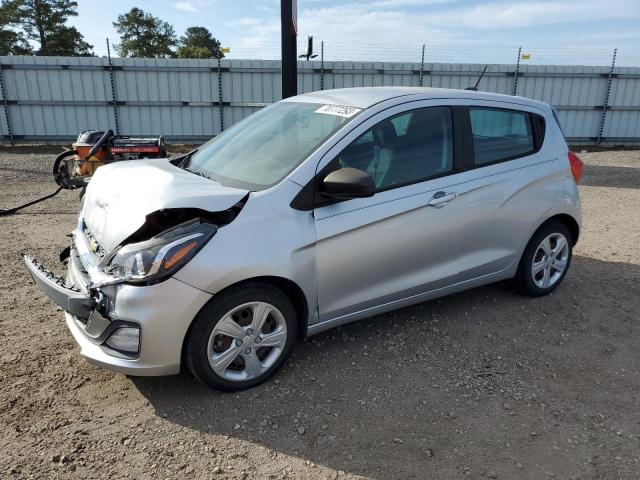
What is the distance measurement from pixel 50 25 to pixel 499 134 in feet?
139

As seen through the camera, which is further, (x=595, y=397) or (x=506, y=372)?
(x=506, y=372)

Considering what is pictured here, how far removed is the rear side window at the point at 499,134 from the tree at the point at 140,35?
1940 inches

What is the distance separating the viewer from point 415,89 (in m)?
3.94

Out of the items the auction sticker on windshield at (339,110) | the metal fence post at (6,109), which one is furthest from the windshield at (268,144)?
the metal fence post at (6,109)

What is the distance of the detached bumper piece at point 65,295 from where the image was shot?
9.12ft

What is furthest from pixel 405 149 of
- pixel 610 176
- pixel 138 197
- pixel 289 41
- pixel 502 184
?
pixel 610 176

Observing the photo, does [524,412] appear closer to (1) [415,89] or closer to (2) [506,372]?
(2) [506,372]

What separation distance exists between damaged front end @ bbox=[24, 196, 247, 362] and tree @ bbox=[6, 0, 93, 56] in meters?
41.5

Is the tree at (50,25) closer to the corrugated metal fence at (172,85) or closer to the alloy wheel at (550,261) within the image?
the corrugated metal fence at (172,85)

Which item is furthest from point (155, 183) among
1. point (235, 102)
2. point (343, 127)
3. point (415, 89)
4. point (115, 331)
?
point (235, 102)

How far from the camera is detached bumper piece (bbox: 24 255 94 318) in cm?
278

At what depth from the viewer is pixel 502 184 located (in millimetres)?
3955

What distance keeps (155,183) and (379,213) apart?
1.43 meters

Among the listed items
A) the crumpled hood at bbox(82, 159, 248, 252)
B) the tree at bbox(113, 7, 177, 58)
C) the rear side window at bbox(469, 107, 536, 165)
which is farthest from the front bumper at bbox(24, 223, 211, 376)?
the tree at bbox(113, 7, 177, 58)
